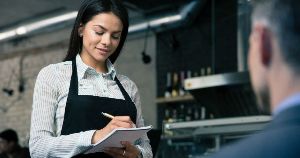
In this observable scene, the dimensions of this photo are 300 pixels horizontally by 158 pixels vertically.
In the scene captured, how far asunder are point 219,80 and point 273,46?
3155 millimetres

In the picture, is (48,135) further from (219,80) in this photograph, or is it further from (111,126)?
(219,80)

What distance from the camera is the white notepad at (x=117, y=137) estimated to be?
1.38 m

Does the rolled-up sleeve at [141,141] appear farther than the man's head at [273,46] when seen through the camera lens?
Yes

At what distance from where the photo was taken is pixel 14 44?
292 inches

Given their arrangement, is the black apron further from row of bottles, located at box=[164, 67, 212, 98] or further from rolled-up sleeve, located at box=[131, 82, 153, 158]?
row of bottles, located at box=[164, 67, 212, 98]

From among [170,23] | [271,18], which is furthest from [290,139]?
[170,23]

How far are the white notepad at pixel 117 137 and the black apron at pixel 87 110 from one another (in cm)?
7

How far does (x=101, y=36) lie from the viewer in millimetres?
1652

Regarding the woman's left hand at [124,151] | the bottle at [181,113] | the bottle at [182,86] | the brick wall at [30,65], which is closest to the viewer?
the woman's left hand at [124,151]

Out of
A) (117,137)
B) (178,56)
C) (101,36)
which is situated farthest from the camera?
(178,56)

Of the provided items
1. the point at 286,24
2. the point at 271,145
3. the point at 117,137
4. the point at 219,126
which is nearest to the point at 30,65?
the point at 219,126

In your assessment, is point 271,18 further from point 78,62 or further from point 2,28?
point 2,28

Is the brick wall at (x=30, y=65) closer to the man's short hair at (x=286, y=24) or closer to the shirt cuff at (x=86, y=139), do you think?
the shirt cuff at (x=86, y=139)

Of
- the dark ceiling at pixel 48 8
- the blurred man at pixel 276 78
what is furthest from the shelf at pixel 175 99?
the blurred man at pixel 276 78
